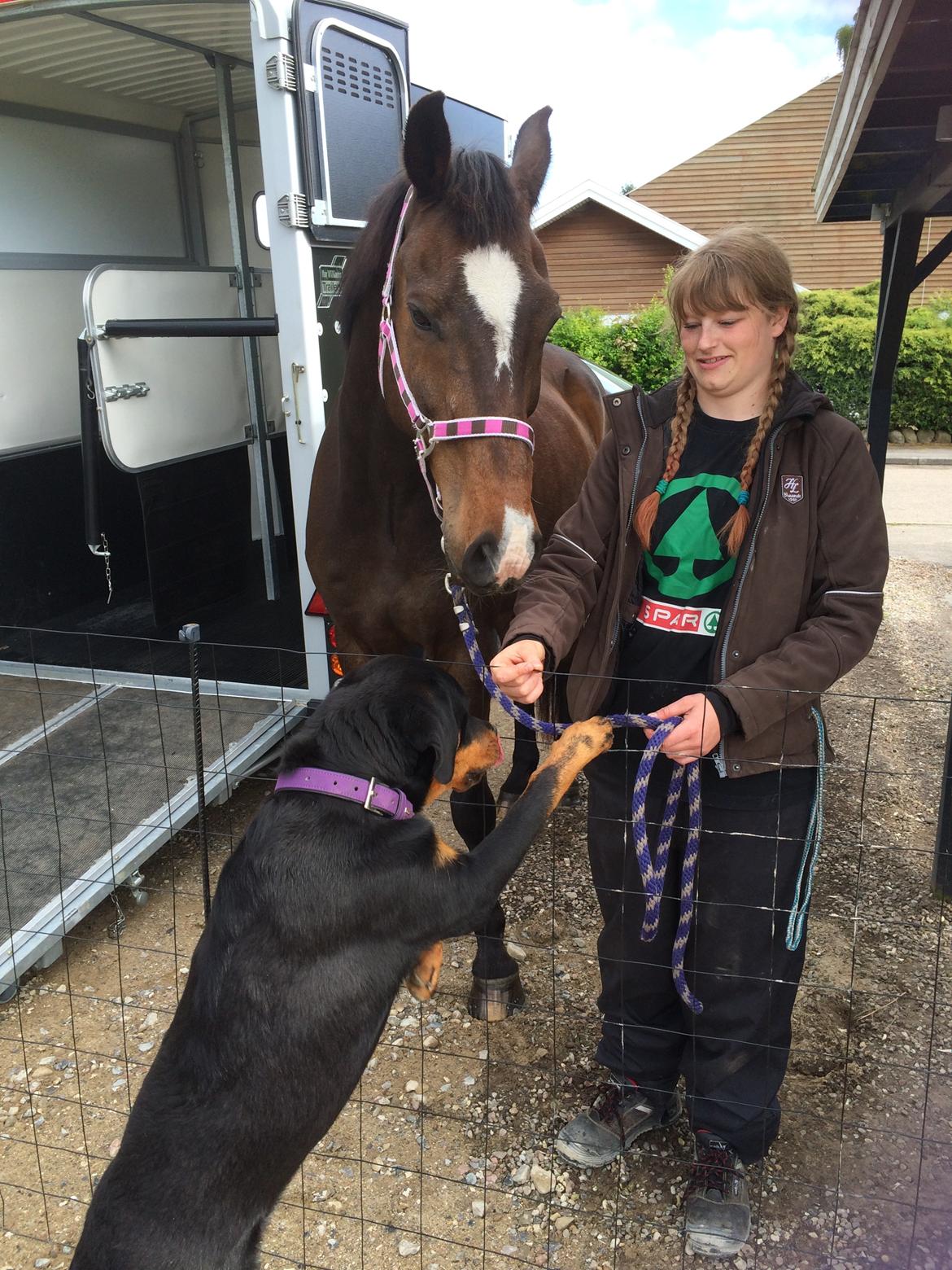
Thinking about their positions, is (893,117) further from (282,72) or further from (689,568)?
(689,568)

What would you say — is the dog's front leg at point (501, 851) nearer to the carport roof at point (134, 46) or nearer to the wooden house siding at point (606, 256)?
the carport roof at point (134, 46)

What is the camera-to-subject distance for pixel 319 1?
131 inches

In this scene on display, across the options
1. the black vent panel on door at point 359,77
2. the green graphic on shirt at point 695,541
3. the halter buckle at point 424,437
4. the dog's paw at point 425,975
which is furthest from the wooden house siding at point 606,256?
the dog's paw at point 425,975

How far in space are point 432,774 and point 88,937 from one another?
2.17 metres

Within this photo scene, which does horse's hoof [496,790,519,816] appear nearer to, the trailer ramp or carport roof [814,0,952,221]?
the trailer ramp

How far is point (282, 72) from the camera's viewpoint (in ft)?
10.6

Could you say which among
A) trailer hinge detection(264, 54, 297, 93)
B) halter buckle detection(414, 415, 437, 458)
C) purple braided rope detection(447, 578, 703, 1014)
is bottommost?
purple braided rope detection(447, 578, 703, 1014)

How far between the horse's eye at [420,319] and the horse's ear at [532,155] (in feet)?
1.83

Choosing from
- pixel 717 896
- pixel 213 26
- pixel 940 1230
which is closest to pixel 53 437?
pixel 213 26

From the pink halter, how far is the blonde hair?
1.25ft

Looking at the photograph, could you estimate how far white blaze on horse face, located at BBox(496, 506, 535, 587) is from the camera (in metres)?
2.01

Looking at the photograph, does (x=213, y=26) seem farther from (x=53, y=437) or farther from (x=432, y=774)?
(x=432, y=774)

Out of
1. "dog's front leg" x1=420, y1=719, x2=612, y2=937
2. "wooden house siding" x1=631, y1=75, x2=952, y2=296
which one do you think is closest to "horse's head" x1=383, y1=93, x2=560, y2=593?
"dog's front leg" x1=420, y1=719, x2=612, y2=937

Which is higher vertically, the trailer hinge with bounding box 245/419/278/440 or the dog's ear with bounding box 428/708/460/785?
the trailer hinge with bounding box 245/419/278/440
